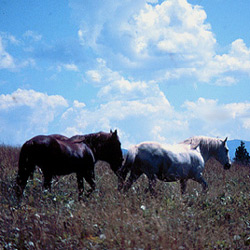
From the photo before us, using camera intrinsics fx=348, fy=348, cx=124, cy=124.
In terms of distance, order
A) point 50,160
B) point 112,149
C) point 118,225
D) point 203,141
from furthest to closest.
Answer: point 203,141, point 112,149, point 50,160, point 118,225

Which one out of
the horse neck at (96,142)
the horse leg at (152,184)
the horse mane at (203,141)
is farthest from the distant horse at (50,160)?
the horse mane at (203,141)

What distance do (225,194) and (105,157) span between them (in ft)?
9.31

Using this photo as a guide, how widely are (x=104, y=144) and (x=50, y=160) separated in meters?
1.44

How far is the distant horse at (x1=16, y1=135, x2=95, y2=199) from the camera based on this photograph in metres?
7.03

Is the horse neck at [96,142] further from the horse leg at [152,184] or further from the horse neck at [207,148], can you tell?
the horse neck at [207,148]

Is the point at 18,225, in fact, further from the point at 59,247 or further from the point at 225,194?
the point at 225,194

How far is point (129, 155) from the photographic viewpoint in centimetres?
802

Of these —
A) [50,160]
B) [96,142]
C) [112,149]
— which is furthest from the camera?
[112,149]

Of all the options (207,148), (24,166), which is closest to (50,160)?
(24,166)

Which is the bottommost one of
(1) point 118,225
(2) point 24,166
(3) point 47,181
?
(1) point 118,225

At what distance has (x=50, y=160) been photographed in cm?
712

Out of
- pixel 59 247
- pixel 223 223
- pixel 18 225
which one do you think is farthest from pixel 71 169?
pixel 223 223

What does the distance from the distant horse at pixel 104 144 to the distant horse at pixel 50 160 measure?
1.16ft

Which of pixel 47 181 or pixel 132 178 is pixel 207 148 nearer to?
pixel 132 178
